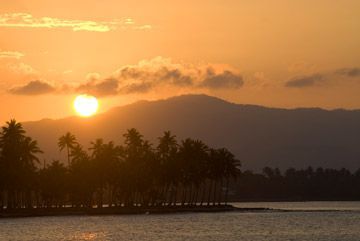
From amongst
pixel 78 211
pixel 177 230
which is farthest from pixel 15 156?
pixel 177 230

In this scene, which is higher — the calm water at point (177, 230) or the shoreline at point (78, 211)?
the shoreline at point (78, 211)

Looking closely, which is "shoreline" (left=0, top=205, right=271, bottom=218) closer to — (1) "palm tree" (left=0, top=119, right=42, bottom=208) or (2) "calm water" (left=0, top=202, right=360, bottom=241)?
(1) "palm tree" (left=0, top=119, right=42, bottom=208)

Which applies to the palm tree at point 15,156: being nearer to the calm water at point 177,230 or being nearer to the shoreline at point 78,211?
the shoreline at point 78,211

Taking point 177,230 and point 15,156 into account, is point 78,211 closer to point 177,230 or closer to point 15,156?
point 15,156

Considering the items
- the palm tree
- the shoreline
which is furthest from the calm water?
the palm tree

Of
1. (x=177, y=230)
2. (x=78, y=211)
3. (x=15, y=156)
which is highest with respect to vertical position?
(x=15, y=156)

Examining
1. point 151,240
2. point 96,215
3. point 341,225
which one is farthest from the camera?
point 96,215

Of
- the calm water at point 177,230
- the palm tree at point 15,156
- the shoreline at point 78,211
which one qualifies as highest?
the palm tree at point 15,156

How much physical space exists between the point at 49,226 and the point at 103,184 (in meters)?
55.6

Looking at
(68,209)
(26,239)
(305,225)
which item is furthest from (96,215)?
(26,239)

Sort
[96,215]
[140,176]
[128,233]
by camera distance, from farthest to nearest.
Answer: [140,176]
[96,215]
[128,233]

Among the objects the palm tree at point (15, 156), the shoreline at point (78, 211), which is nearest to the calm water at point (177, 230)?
the shoreline at point (78, 211)

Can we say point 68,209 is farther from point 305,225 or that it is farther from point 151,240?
point 151,240

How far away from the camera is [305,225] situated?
463 feet
